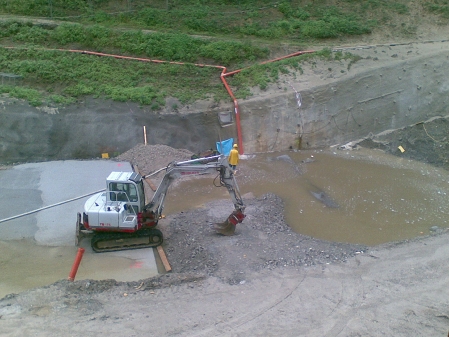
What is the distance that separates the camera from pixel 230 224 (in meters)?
16.0

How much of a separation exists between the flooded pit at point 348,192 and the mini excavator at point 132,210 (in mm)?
2495

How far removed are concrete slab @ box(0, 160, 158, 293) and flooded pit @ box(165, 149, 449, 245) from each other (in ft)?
11.1

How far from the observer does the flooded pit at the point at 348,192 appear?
17.3m

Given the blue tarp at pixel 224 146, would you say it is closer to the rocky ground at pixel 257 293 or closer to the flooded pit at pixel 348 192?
the flooded pit at pixel 348 192

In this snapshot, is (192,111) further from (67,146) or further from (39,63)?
(39,63)

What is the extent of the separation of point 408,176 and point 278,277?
10902 mm

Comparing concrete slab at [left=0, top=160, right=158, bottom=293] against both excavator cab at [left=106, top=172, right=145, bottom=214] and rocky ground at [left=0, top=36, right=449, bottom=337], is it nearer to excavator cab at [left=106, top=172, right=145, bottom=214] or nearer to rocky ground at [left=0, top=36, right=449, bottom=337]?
rocky ground at [left=0, top=36, right=449, bottom=337]

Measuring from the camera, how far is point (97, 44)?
26844 millimetres

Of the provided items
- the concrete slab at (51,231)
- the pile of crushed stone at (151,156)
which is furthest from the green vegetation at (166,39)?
the concrete slab at (51,231)

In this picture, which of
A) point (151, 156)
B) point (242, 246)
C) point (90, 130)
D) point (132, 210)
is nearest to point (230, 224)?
point (242, 246)

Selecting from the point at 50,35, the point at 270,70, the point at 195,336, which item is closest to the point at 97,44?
the point at 50,35

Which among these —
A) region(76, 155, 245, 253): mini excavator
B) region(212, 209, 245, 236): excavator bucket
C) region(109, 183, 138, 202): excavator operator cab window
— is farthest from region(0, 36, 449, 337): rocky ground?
region(109, 183, 138, 202): excavator operator cab window

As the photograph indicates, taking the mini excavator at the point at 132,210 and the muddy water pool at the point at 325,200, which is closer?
the muddy water pool at the point at 325,200

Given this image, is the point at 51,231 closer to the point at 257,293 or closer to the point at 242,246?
the point at 242,246
